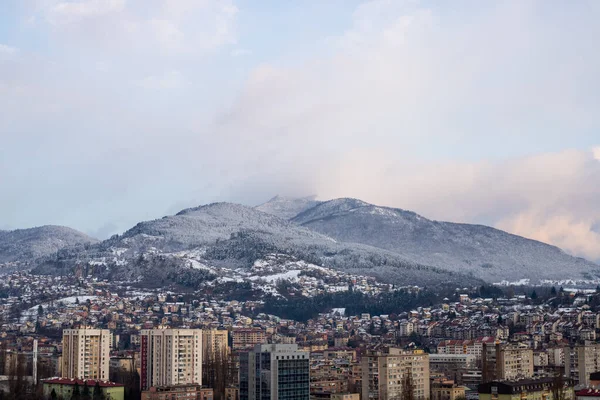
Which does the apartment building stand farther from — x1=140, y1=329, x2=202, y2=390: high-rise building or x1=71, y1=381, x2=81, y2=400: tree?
x1=71, y1=381, x2=81, y2=400: tree

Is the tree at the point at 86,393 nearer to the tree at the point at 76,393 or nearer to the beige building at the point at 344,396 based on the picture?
the tree at the point at 76,393

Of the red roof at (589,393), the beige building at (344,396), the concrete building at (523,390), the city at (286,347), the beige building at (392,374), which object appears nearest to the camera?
the red roof at (589,393)

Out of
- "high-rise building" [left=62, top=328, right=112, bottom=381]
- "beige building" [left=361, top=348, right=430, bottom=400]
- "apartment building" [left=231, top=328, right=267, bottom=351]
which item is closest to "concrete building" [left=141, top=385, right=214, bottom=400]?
"beige building" [left=361, top=348, right=430, bottom=400]

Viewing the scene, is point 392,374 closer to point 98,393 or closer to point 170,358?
point 170,358

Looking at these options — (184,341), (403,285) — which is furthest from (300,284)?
(184,341)

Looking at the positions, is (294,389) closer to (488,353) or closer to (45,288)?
(488,353)

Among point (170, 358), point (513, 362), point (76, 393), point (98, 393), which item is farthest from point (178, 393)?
point (513, 362)

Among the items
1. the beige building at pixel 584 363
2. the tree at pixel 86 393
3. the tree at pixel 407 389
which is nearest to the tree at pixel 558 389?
the tree at pixel 407 389
